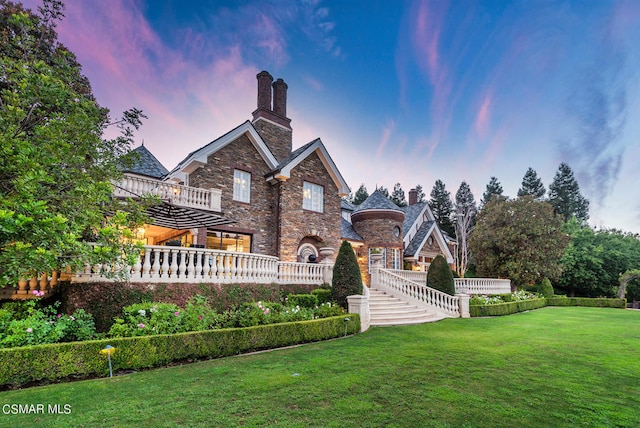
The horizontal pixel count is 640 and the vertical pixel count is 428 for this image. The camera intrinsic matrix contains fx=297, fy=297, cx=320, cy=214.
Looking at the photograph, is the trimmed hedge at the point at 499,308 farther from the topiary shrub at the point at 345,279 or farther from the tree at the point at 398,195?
the tree at the point at 398,195

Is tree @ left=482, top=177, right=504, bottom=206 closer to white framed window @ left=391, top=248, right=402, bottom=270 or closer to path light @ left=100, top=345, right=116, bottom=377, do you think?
white framed window @ left=391, top=248, right=402, bottom=270

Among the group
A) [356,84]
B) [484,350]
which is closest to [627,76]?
[356,84]

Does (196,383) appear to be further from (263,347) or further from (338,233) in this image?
(338,233)

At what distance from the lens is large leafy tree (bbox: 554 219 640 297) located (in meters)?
29.8

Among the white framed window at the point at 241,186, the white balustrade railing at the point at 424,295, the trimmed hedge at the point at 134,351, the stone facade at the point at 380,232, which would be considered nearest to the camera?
the trimmed hedge at the point at 134,351

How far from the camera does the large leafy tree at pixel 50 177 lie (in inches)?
184

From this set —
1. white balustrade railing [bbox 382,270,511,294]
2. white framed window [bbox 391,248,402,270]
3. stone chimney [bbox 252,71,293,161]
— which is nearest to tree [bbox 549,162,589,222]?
white balustrade railing [bbox 382,270,511,294]

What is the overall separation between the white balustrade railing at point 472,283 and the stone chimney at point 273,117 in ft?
38.0

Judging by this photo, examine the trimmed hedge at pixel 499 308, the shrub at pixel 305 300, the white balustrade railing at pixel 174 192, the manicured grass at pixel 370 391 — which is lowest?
the trimmed hedge at pixel 499 308

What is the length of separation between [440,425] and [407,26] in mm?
18763

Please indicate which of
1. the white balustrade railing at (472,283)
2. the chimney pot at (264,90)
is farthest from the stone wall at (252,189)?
the white balustrade railing at (472,283)

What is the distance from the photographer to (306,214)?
18.1 m

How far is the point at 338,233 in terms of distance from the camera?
19.5 m

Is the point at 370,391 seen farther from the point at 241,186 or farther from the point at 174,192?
the point at 241,186
